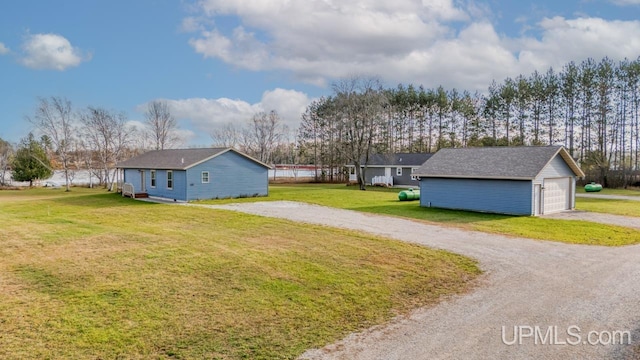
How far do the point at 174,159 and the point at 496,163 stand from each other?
1965 centimetres

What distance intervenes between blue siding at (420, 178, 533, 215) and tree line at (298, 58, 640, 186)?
17.0 metres

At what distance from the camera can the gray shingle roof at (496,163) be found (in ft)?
65.2

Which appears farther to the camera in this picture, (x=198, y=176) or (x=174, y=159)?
(x=174, y=159)

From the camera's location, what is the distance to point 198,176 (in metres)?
26.3

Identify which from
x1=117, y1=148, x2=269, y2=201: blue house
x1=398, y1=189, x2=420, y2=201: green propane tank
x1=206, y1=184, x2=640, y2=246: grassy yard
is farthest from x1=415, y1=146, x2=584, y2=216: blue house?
x1=117, y1=148, x2=269, y2=201: blue house

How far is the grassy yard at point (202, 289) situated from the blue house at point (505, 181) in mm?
9908

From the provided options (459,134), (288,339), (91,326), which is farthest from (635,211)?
(459,134)

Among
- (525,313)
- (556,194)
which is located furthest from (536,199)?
(525,313)

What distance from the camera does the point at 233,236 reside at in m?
13.1

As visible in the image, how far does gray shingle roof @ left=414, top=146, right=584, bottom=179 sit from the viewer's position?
65.2ft

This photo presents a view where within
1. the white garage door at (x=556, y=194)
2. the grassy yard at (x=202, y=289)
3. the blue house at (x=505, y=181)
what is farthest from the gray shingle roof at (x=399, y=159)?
the grassy yard at (x=202, y=289)

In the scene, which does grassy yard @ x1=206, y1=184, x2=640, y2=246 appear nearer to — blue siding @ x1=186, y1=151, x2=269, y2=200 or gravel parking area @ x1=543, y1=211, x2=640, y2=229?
gravel parking area @ x1=543, y1=211, x2=640, y2=229

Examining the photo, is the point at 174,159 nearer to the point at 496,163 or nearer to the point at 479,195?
the point at 479,195

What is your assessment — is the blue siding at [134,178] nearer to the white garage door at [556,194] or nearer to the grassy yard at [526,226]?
the grassy yard at [526,226]
